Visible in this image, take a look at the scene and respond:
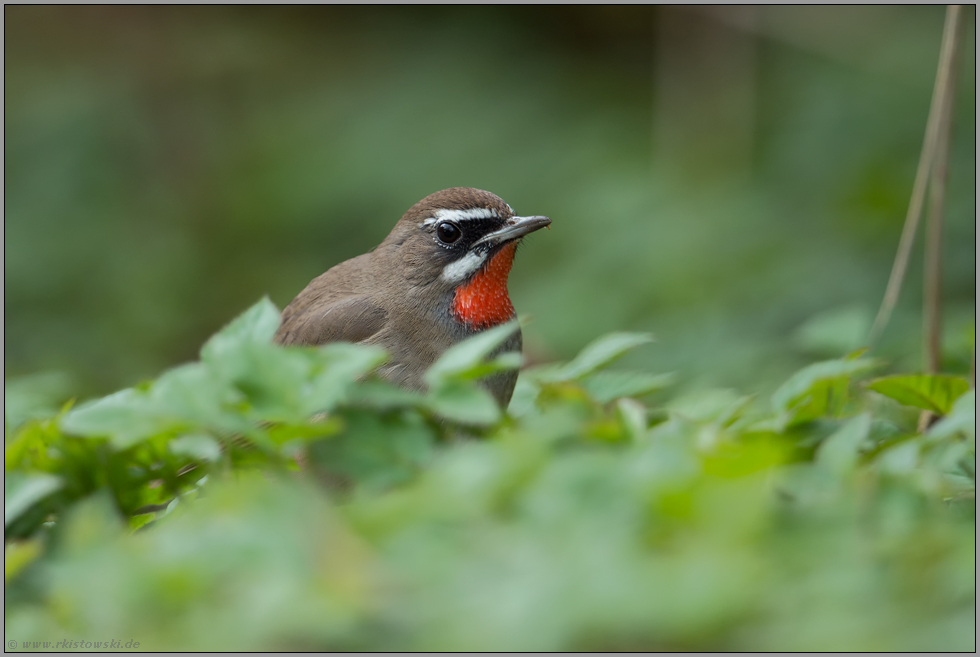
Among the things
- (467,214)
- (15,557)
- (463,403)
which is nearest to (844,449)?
(463,403)

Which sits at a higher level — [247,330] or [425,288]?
[247,330]

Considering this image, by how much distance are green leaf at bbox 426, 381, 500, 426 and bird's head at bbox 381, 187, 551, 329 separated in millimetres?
2353

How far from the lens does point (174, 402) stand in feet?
5.72

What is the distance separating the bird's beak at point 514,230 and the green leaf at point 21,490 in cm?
275

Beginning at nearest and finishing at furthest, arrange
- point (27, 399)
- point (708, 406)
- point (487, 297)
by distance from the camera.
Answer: point (708, 406) → point (27, 399) → point (487, 297)

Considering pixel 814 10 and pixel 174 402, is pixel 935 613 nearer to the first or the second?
pixel 174 402

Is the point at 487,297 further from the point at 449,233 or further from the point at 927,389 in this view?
the point at 927,389

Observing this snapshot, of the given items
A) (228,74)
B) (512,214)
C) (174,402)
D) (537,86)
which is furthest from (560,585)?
(228,74)

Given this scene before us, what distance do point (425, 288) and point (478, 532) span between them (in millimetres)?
2823

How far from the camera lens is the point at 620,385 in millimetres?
2600

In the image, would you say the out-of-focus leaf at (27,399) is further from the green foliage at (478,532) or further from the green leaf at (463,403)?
the green leaf at (463,403)

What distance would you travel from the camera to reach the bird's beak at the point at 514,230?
435 cm

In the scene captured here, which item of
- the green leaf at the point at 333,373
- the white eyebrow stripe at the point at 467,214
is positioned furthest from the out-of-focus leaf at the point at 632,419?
the white eyebrow stripe at the point at 467,214

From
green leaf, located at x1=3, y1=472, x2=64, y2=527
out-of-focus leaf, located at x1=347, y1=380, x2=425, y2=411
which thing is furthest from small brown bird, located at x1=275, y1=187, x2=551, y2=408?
green leaf, located at x1=3, y1=472, x2=64, y2=527
